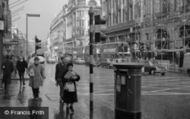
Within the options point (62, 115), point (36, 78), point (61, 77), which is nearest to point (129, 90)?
point (62, 115)

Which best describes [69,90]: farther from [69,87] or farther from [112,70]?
[112,70]

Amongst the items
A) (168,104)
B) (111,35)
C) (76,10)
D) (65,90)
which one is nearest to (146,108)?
(168,104)

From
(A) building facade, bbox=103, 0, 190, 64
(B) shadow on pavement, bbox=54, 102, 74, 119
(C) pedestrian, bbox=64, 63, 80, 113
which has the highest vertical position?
(A) building facade, bbox=103, 0, 190, 64

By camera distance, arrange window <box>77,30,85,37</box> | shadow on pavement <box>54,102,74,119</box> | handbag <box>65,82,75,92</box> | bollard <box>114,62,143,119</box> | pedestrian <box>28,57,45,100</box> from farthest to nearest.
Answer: window <box>77,30,85,37</box>, pedestrian <box>28,57,45,100</box>, handbag <box>65,82,75,92</box>, shadow on pavement <box>54,102,74,119</box>, bollard <box>114,62,143,119</box>

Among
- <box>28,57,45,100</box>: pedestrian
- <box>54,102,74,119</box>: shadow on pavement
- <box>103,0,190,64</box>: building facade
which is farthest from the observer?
<box>103,0,190,64</box>: building facade

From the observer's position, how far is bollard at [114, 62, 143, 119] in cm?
893

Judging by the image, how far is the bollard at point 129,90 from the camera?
8.93m

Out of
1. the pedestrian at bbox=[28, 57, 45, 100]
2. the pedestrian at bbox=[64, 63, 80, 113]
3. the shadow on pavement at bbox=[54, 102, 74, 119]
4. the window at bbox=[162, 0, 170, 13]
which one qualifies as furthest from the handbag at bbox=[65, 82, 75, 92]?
the window at bbox=[162, 0, 170, 13]

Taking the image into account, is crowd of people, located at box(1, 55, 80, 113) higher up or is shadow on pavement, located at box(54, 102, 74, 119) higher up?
crowd of people, located at box(1, 55, 80, 113)

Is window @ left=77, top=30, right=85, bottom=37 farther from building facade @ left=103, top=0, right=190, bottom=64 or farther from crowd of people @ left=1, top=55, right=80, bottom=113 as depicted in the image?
crowd of people @ left=1, top=55, right=80, bottom=113

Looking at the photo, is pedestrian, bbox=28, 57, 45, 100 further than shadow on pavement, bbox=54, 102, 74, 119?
Yes

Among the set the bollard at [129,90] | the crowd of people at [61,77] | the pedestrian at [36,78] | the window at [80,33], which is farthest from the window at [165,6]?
the window at [80,33]

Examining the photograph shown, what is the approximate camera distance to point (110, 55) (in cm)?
5541

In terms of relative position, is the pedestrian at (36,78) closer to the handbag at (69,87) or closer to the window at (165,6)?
the handbag at (69,87)
